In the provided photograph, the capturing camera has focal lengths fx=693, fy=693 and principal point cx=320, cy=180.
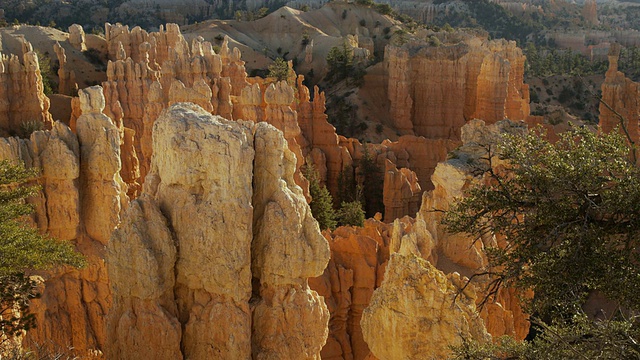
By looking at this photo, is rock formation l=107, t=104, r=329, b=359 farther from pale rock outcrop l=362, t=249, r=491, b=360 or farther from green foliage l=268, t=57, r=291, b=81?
green foliage l=268, t=57, r=291, b=81

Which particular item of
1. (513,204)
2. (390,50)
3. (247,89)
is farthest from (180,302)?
(390,50)

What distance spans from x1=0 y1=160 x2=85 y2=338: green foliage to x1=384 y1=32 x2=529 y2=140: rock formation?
30611mm

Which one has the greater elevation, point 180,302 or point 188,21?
point 180,302

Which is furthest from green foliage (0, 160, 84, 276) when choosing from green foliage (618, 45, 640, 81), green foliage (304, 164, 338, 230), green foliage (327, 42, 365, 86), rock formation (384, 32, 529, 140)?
green foliage (618, 45, 640, 81)

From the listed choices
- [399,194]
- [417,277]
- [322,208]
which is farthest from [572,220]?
[399,194]

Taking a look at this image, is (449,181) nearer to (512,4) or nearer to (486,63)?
(486,63)

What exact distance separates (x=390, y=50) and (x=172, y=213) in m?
34.5

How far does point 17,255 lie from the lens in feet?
31.6

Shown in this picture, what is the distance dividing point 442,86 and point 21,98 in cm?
2630

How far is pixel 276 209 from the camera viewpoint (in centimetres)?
1019

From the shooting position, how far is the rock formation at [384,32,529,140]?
40562mm

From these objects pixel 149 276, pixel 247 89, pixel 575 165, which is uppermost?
pixel 575 165

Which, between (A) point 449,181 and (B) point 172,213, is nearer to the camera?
(B) point 172,213

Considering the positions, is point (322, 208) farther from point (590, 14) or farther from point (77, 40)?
point (590, 14)
